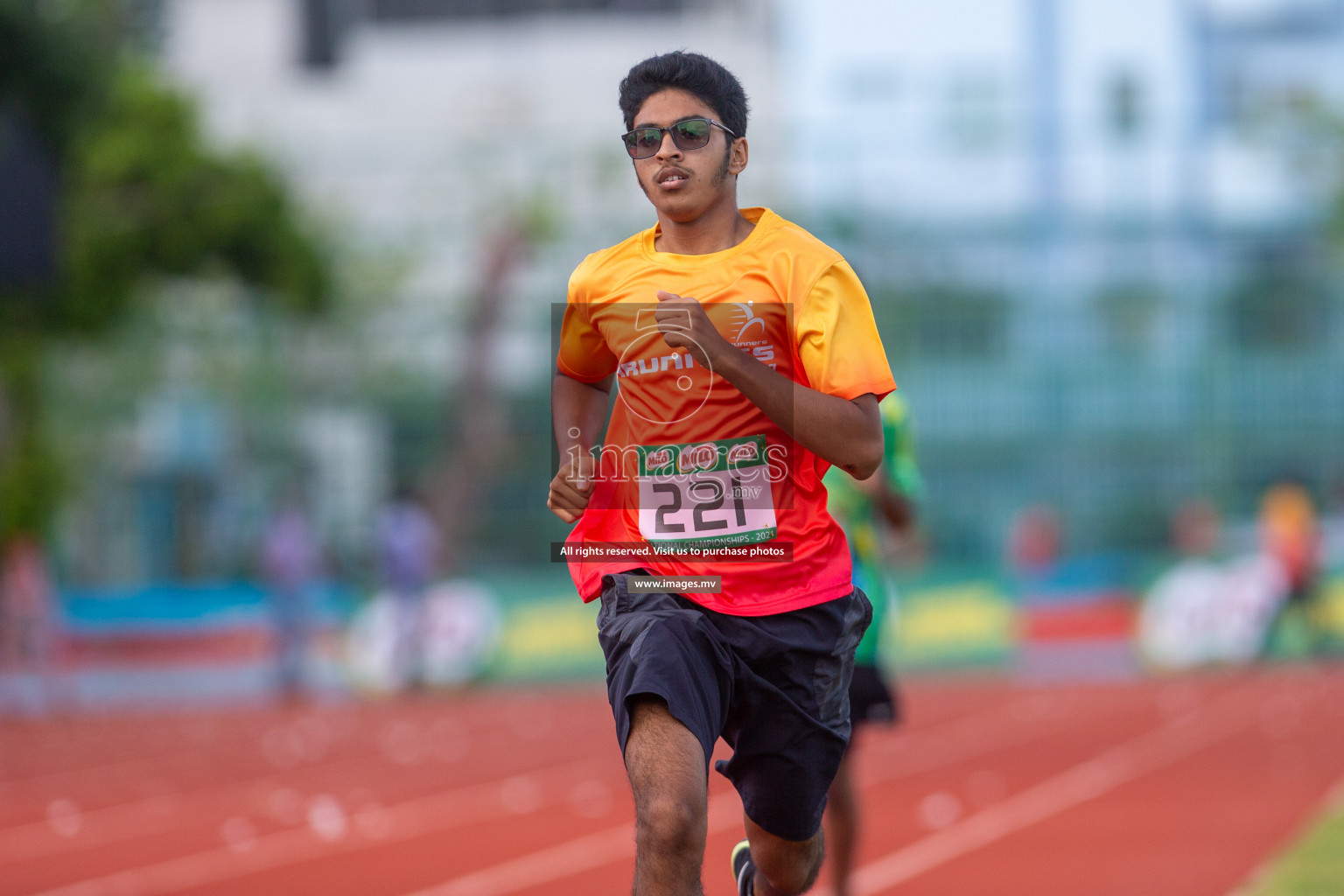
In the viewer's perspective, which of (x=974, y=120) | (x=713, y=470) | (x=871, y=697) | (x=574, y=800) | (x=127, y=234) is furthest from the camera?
(x=974, y=120)

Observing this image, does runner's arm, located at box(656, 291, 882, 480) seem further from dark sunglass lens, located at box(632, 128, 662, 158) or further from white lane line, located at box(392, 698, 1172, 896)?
white lane line, located at box(392, 698, 1172, 896)

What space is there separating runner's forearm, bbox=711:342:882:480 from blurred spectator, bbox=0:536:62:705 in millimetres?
15059

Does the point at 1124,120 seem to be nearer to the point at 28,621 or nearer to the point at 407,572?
the point at 407,572

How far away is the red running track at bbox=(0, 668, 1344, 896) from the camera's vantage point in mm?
6832

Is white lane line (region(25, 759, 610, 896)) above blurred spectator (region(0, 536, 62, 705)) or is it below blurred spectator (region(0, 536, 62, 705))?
above

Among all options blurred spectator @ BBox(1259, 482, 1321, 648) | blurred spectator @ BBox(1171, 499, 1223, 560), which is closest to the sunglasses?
blurred spectator @ BBox(1259, 482, 1321, 648)

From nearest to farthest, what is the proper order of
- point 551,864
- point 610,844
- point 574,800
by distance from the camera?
1. point 551,864
2. point 610,844
3. point 574,800

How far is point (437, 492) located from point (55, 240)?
39.8ft

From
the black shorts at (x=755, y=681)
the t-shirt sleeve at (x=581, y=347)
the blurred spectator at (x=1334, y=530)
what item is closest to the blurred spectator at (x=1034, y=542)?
the blurred spectator at (x=1334, y=530)

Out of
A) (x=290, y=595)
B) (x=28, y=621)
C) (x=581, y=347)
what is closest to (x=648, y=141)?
(x=581, y=347)

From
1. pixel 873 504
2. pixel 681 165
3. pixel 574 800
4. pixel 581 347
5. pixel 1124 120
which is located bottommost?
pixel 574 800

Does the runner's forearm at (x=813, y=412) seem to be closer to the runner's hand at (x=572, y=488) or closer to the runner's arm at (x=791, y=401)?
the runner's arm at (x=791, y=401)

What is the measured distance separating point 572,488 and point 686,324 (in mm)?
421

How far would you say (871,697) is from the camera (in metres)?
5.18
